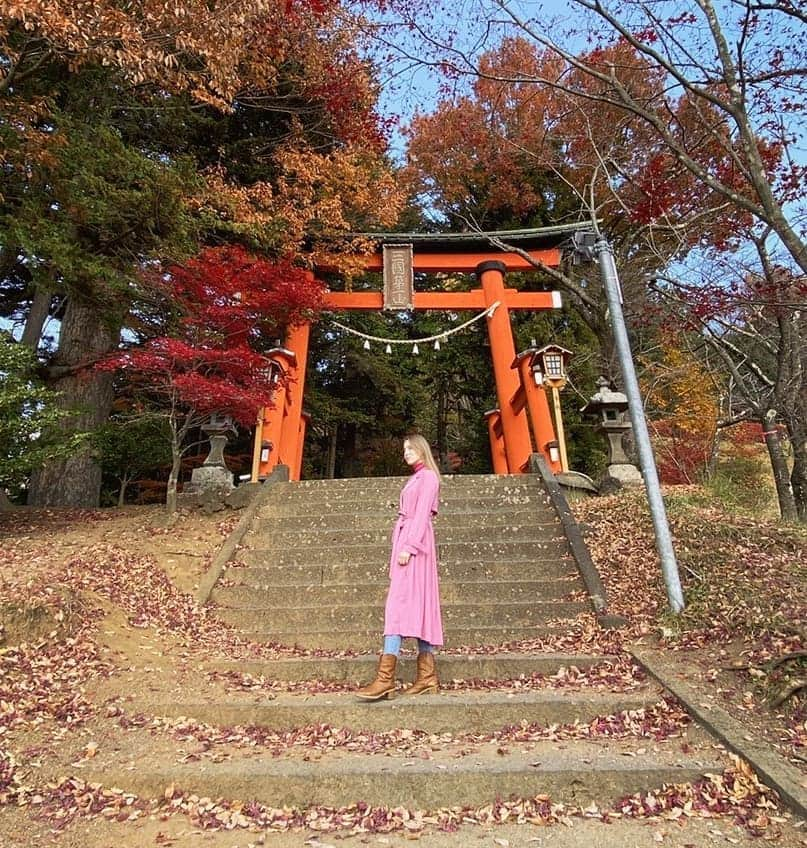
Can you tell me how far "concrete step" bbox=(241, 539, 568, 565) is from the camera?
17.1ft

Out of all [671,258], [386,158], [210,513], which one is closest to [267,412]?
[210,513]

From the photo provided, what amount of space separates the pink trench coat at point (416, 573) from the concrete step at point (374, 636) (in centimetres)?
89

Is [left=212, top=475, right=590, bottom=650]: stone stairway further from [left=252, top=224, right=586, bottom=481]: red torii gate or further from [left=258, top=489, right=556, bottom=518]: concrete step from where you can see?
[left=252, top=224, right=586, bottom=481]: red torii gate

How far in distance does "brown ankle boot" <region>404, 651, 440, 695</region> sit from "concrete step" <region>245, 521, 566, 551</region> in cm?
198

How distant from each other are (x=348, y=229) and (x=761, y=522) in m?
7.32

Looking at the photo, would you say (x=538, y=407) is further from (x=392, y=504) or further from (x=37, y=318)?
(x=37, y=318)

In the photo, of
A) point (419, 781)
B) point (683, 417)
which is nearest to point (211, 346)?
point (419, 781)

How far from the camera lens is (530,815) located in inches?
93.4

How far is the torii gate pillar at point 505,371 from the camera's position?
9570mm

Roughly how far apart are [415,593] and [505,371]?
23.6 ft

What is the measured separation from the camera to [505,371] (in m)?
10.1

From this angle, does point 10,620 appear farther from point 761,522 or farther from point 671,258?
point 671,258

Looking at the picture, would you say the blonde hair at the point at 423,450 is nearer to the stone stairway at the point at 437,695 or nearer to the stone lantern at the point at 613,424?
the stone stairway at the point at 437,695

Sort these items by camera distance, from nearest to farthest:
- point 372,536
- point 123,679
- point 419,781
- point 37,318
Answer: point 419,781 < point 123,679 < point 372,536 < point 37,318
